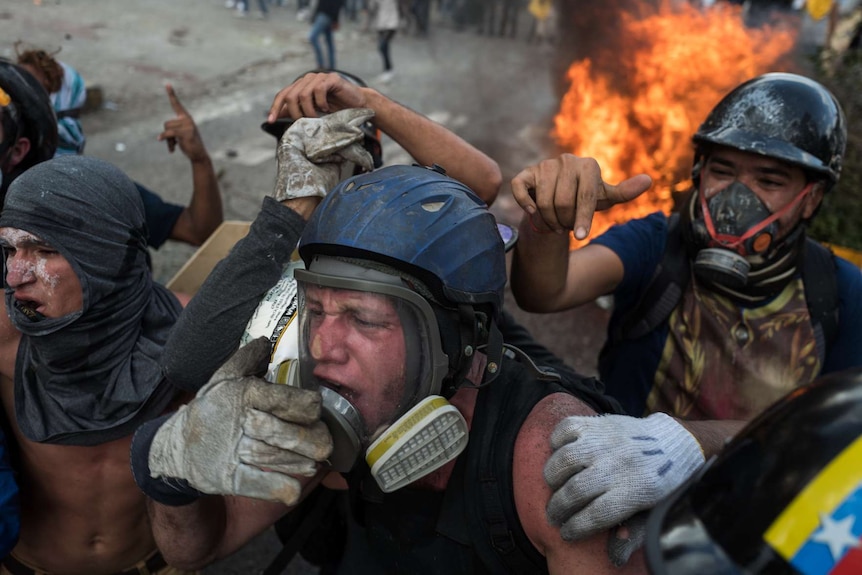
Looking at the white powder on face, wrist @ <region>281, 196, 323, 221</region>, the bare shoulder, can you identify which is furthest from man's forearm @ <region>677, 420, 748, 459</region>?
the white powder on face

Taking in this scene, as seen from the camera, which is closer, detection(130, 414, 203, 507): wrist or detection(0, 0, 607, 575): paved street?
detection(130, 414, 203, 507): wrist

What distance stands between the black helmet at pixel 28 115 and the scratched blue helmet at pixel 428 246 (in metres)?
2.08

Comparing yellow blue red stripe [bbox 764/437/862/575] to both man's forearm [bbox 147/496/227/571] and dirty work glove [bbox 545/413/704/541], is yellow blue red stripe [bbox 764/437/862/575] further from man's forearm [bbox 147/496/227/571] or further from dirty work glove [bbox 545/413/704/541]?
man's forearm [bbox 147/496/227/571]

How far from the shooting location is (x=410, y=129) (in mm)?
2502

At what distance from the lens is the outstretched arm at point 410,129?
2367 millimetres

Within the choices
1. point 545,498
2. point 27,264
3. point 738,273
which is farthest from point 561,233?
point 27,264

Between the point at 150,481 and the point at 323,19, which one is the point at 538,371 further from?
the point at 323,19

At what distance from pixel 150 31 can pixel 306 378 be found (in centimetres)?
1374

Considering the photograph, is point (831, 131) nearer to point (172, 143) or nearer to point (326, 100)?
point (326, 100)

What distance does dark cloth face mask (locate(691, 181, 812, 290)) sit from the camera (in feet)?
7.76

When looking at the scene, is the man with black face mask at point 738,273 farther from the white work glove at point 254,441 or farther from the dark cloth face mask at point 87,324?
the dark cloth face mask at point 87,324

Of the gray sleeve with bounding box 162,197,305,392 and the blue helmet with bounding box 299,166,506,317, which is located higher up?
the blue helmet with bounding box 299,166,506,317

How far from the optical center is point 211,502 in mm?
2053

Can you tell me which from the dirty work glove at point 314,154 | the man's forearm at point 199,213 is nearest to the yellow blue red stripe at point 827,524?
the dirty work glove at point 314,154
